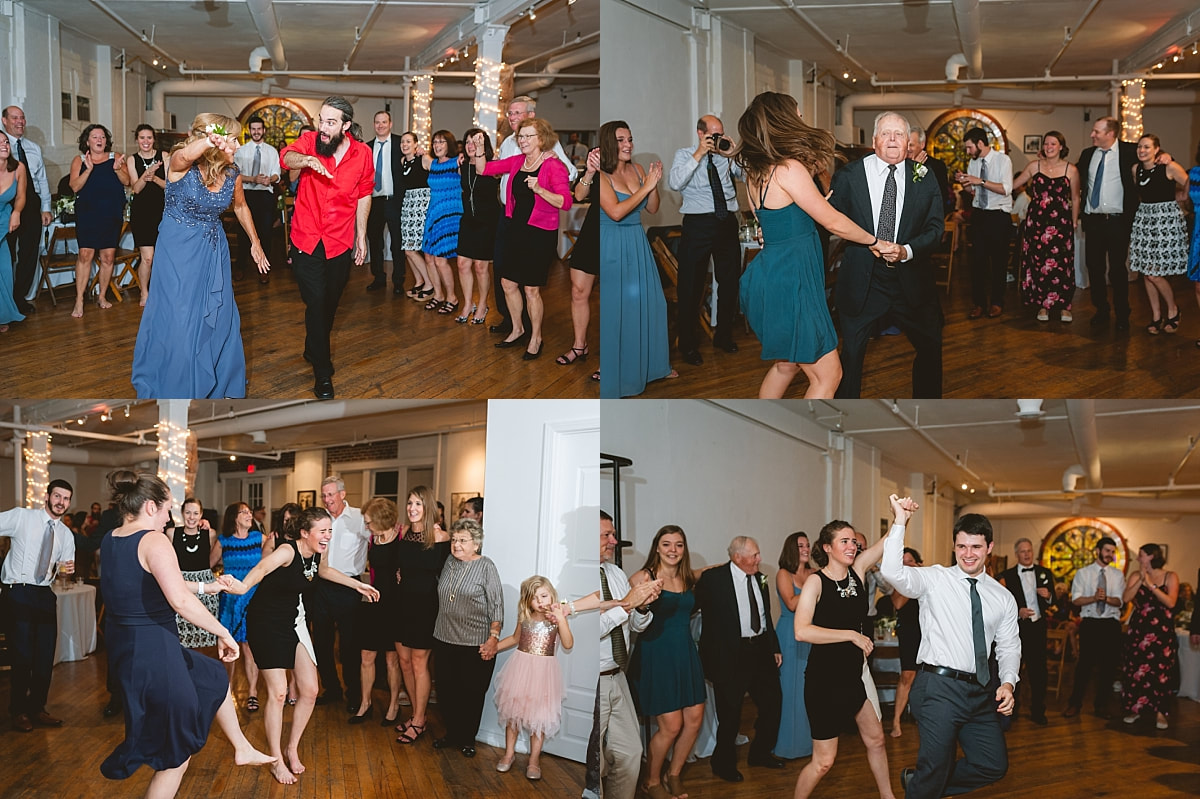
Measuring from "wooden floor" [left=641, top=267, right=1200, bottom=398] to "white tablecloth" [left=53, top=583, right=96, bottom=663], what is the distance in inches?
108

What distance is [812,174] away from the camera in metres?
3.58

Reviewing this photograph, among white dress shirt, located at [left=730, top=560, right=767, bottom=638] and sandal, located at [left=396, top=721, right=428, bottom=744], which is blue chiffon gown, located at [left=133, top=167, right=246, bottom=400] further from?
white dress shirt, located at [left=730, top=560, right=767, bottom=638]

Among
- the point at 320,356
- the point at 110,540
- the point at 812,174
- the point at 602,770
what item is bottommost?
the point at 602,770

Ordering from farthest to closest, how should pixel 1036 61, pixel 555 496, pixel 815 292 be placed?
1. pixel 555 496
2. pixel 1036 61
3. pixel 815 292

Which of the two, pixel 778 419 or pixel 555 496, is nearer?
pixel 778 419

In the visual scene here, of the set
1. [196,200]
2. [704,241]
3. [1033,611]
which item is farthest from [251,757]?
[1033,611]

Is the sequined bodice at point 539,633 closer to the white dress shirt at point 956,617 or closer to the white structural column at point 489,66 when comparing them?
the white dress shirt at point 956,617

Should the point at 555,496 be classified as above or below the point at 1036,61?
below

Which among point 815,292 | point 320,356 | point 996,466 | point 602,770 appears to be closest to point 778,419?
point 815,292

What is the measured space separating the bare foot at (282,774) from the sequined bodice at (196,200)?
2.33 m

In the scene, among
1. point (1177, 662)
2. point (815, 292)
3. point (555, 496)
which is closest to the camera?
point (815, 292)

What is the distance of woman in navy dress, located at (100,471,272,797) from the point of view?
3.42m

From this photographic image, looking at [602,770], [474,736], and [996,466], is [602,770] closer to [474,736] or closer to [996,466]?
[474,736]

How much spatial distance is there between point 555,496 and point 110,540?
1.85 m
